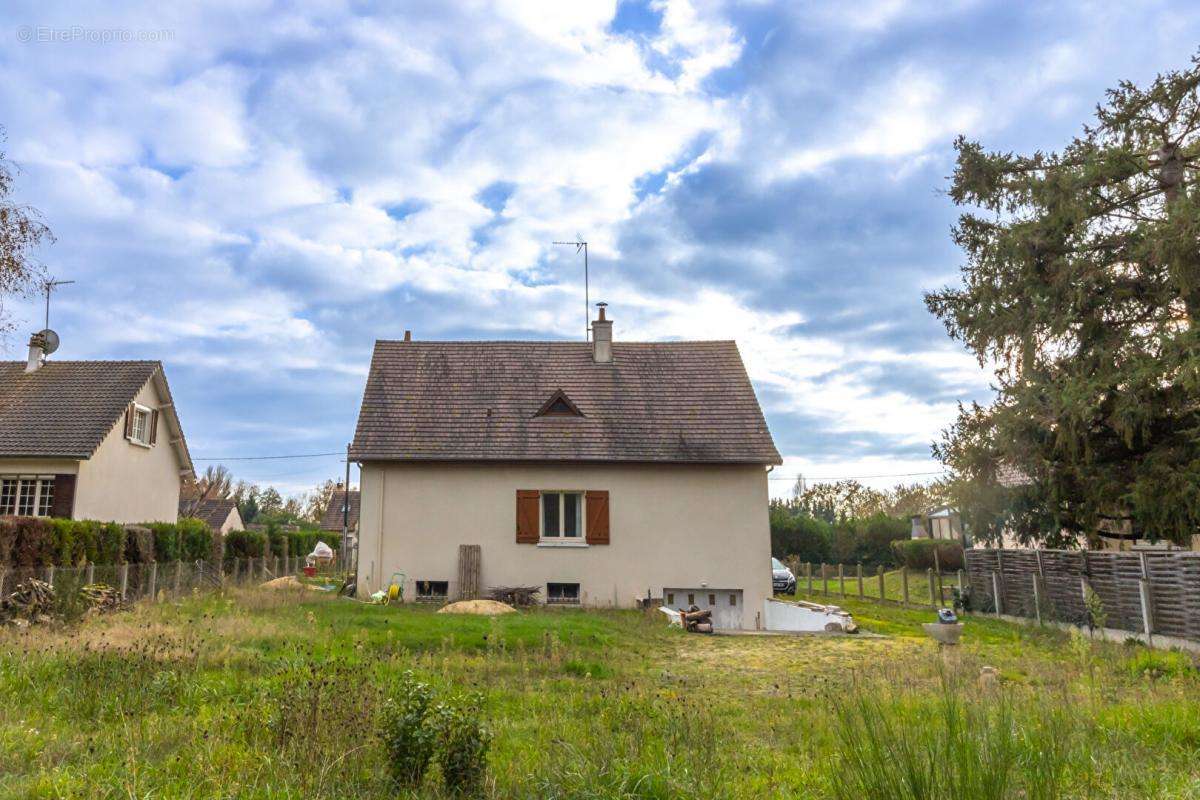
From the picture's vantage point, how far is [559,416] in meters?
20.6

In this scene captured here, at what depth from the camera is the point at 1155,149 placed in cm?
1683

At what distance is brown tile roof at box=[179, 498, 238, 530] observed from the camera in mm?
49500

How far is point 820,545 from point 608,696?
103 feet

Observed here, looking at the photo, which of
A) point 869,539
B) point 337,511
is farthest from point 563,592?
point 337,511

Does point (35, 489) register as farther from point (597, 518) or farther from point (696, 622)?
point (696, 622)

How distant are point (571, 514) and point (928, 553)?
20.2 metres

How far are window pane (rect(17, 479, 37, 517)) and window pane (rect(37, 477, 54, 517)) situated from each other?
0.94ft

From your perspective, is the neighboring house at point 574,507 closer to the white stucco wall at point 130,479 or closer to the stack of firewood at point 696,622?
the stack of firewood at point 696,622

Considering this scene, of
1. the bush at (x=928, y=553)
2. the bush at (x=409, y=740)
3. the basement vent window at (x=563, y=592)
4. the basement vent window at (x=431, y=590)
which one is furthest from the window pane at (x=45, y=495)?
the bush at (x=928, y=553)

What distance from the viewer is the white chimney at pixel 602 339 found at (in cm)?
2256

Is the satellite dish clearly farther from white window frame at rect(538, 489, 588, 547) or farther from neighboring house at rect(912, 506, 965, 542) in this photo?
neighboring house at rect(912, 506, 965, 542)

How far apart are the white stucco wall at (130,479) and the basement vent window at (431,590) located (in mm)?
11095

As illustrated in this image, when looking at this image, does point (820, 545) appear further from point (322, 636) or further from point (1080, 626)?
point (322, 636)

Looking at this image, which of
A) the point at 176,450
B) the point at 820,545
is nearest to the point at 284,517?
the point at 176,450
